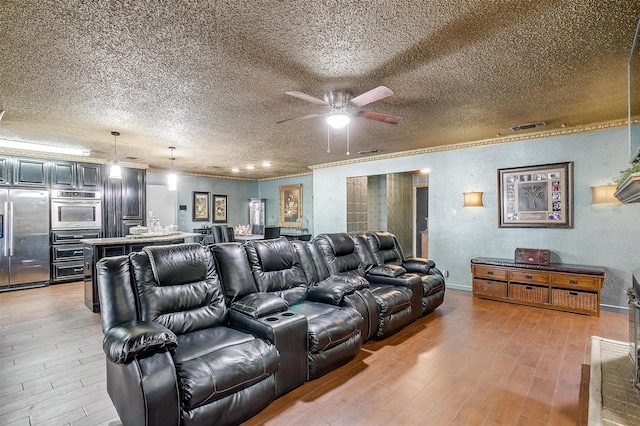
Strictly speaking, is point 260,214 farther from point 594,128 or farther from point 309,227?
point 594,128

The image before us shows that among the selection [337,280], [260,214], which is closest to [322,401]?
[337,280]

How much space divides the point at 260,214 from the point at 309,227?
6.81 feet

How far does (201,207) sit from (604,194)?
31.6ft

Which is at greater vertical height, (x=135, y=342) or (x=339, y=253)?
(x=339, y=253)

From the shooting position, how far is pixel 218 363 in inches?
74.9

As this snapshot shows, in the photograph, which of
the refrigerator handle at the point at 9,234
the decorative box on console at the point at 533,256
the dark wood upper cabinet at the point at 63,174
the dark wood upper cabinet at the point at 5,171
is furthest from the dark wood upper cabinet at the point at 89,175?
the decorative box on console at the point at 533,256

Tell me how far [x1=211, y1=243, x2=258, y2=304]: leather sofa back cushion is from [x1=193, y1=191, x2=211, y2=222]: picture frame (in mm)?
7598

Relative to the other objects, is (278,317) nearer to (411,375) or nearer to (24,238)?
(411,375)

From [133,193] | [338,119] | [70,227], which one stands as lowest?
[70,227]

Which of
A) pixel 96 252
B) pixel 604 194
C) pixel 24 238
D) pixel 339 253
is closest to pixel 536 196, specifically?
pixel 604 194

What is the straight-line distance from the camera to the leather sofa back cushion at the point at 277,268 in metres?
3.06

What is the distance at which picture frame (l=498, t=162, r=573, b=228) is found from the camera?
188 inches

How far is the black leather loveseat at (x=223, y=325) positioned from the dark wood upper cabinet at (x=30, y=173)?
18.9 ft

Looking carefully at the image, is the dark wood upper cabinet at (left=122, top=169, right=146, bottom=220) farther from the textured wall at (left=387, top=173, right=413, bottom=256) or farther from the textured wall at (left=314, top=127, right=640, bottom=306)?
the textured wall at (left=387, top=173, right=413, bottom=256)
